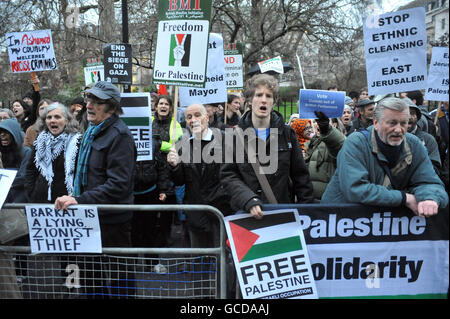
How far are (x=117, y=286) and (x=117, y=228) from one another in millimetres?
493

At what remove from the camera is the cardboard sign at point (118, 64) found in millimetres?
7535

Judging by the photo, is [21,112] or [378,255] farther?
[21,112]

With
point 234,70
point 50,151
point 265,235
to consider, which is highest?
point 234,70

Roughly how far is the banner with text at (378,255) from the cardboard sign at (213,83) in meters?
3.02

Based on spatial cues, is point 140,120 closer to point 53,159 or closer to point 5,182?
point 53,159

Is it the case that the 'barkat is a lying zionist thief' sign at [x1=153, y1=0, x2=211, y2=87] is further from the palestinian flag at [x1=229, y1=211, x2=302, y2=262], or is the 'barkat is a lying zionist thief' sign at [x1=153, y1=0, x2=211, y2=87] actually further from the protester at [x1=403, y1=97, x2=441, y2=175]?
the protester at [x1=403, y1=97, x2=441, y2=175]

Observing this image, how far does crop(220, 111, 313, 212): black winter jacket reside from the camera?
3670mm

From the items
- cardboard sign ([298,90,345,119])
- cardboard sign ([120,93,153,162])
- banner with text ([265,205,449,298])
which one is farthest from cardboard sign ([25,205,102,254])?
cardboard sign ([298,90,345,119])

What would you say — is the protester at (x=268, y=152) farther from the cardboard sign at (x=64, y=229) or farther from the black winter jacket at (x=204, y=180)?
the cardboard sign at (x=64, y=229)

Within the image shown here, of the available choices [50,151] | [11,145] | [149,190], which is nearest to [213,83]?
[149,190]

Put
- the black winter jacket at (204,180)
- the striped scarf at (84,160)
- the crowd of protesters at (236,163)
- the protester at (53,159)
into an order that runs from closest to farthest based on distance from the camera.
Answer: the crowd of protesters at (236,163) < the striped scarf at (84,160) < the protester at (53,159) < the black winter jacket at (204,180)

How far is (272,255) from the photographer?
351 cm

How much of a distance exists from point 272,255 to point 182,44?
2665 millimetres

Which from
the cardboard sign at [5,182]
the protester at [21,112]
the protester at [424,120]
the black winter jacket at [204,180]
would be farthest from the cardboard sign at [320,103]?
the protester at [21,112]
